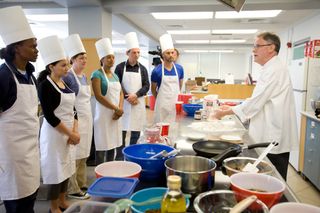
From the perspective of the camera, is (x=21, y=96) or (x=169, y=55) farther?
(x=169, y=55)

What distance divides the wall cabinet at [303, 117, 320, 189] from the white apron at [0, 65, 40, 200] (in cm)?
296

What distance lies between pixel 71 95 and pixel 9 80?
23.1 inches

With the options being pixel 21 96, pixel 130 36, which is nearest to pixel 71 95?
pixel 21 96

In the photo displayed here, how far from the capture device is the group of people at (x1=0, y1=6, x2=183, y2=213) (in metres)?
1.52

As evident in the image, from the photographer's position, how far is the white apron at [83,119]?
7.95 feet

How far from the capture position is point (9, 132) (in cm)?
150

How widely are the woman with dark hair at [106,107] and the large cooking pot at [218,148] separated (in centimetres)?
144

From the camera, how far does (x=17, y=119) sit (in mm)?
1510

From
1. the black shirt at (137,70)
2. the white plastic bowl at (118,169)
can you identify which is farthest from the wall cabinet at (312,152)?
the white plastic bowl at (118,169)

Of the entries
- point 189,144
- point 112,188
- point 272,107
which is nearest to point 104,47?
point 189,144

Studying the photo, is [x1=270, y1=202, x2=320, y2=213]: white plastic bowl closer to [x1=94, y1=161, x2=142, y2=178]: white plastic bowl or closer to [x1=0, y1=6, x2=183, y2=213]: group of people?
[x1=94, y1=161, x2=142, y2=178]: white plastic bowl

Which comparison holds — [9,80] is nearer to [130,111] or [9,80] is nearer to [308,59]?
[130,111]

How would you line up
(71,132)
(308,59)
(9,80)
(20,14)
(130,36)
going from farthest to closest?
(308,59)
(130,36)
(71,132)
(20,14)
(9,80)

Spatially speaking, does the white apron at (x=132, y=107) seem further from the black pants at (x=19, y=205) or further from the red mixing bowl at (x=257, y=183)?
the red mixing bowl at (x=257, y=183)
